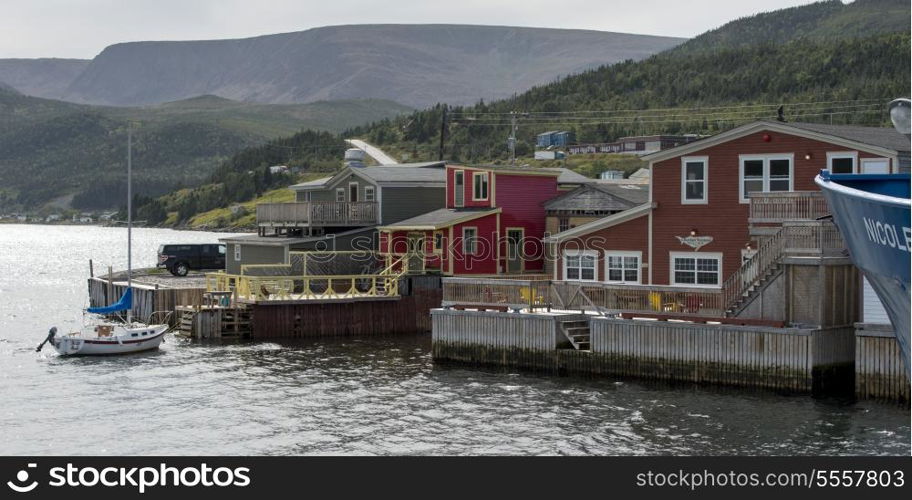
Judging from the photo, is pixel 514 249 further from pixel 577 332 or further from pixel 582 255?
pixel 577 332

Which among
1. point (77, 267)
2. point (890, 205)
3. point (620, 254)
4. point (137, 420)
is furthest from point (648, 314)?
point (77, 267)

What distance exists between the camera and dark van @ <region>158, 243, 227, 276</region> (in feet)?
241

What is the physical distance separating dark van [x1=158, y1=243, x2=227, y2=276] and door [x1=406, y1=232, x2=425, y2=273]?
1824 cm

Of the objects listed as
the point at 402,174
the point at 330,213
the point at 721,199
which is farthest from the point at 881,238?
the point at 402,174

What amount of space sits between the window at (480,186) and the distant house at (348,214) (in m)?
5.63

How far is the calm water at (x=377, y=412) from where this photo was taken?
3034 centimetres

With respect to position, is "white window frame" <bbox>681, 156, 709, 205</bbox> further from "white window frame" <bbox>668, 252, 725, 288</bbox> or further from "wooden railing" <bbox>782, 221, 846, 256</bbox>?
"wooden railing" <bbox>782, 221, 846, 256</bbox>

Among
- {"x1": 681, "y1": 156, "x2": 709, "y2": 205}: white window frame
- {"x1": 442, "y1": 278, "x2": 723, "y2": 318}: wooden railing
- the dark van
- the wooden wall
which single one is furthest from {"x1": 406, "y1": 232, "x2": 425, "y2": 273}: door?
the wooden wall

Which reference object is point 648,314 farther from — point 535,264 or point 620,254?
point 535,264

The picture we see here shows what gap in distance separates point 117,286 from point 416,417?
35.3 metres

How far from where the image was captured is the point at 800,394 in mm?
35031

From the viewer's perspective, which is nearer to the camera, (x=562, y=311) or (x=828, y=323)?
(x=828, y=323)

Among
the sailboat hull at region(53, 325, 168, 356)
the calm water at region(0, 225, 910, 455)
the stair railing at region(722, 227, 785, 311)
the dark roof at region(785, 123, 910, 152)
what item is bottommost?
the calm water at region(0, 225, 910, 455)

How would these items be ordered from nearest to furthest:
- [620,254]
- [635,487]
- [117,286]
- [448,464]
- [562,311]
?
[635,487] < [448,464] < [562,311] < [620,254] < [117,286]
